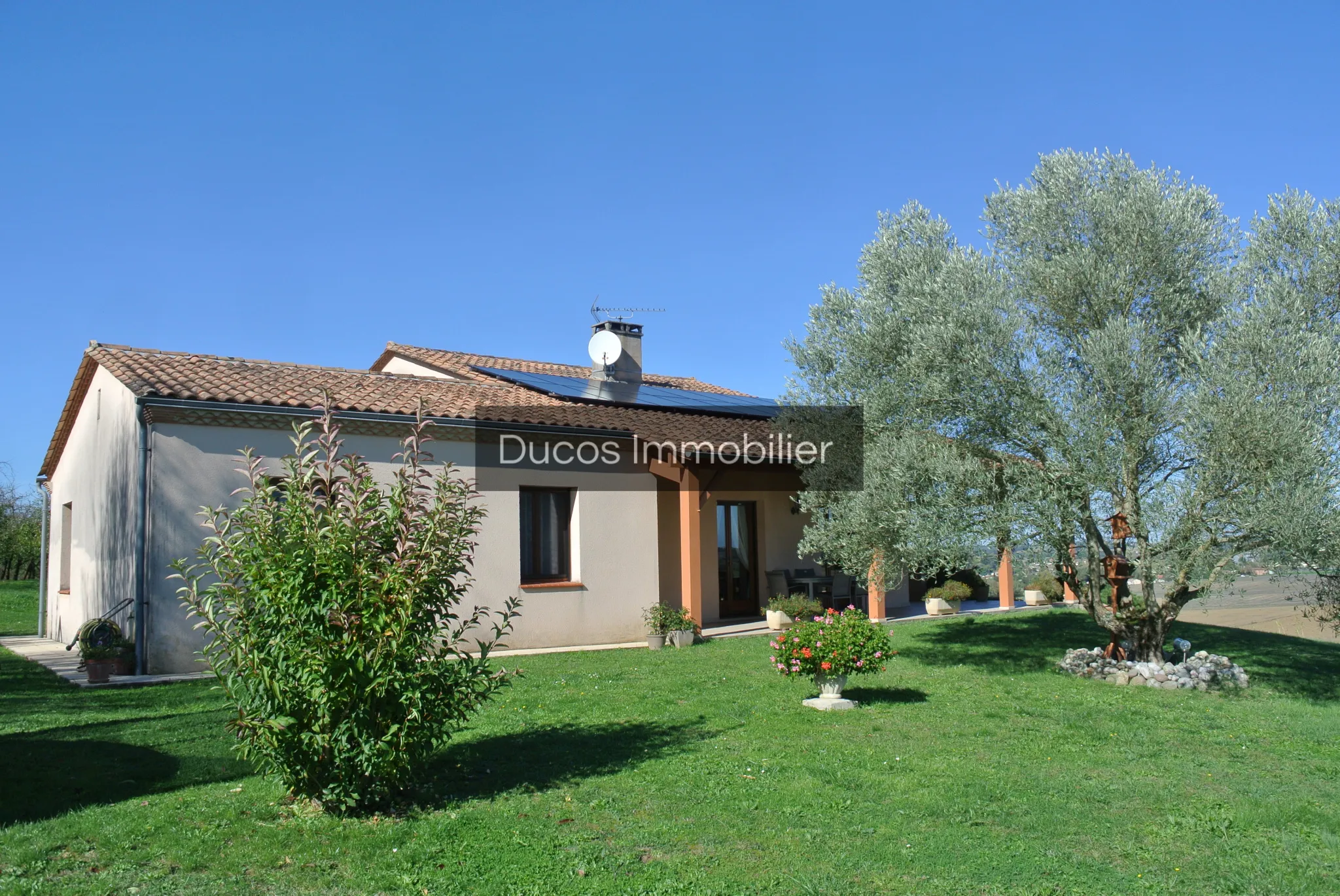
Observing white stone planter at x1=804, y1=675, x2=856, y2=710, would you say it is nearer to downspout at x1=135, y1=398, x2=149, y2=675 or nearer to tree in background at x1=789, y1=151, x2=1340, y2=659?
tree in background at x1=789, y1=151, x2=1340, y2=659

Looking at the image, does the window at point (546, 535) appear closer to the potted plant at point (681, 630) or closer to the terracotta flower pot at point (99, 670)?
the potted plant at point (681, 630)

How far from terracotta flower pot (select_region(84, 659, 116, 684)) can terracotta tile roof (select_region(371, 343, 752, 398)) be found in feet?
26.4

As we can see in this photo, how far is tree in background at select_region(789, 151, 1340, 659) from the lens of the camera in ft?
28.9

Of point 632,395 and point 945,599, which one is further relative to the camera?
point 632,395

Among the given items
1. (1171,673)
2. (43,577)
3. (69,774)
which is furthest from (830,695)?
(43,577)

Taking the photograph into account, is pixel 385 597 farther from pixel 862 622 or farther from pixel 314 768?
pixel 862 622

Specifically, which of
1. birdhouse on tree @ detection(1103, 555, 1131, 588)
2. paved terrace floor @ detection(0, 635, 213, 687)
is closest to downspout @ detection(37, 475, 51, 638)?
paved terrace floor @ detection(0, 635, 213, 687)

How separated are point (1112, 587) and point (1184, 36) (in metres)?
6.61

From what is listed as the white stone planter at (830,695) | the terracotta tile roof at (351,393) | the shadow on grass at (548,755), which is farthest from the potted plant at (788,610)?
the shadow on grass at (548,755)

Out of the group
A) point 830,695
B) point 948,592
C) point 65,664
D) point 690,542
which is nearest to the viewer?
point 830,695

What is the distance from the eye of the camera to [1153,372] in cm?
956

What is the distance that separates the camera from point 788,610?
14.9 m
